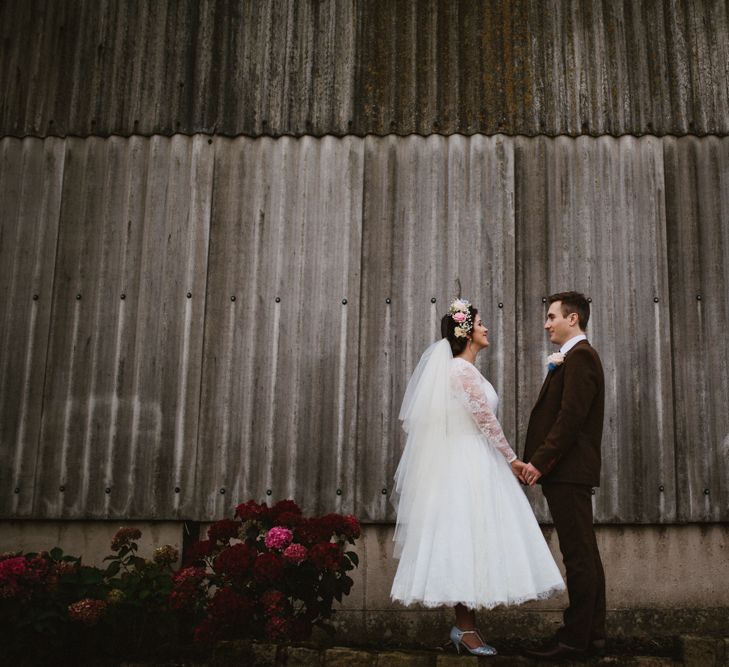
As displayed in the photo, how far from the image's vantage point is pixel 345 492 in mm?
5922

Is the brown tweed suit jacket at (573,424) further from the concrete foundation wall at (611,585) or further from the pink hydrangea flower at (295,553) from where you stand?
the pink hydrangea flower at (295,553)

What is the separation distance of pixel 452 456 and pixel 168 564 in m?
2.09

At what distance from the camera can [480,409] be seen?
5.05 m

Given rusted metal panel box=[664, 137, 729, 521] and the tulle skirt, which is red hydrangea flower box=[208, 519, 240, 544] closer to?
the tulle skirt

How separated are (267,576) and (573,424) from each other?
6.61ft

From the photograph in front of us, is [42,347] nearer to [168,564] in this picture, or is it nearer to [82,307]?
[82,307]

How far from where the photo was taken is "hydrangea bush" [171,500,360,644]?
182 inches

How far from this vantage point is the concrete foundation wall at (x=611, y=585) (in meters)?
5.74

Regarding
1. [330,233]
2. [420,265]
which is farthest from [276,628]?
[330,233]

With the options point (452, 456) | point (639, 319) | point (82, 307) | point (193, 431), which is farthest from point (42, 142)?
point (639, 319)

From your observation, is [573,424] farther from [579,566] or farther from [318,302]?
[318,302]

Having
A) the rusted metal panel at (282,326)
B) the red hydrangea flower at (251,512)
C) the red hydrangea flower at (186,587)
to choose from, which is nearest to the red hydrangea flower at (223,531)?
the red hydrangea flower at (251,512)

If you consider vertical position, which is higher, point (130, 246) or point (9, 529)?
point (130, 246)

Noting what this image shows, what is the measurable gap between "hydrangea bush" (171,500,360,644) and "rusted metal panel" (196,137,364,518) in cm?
87
